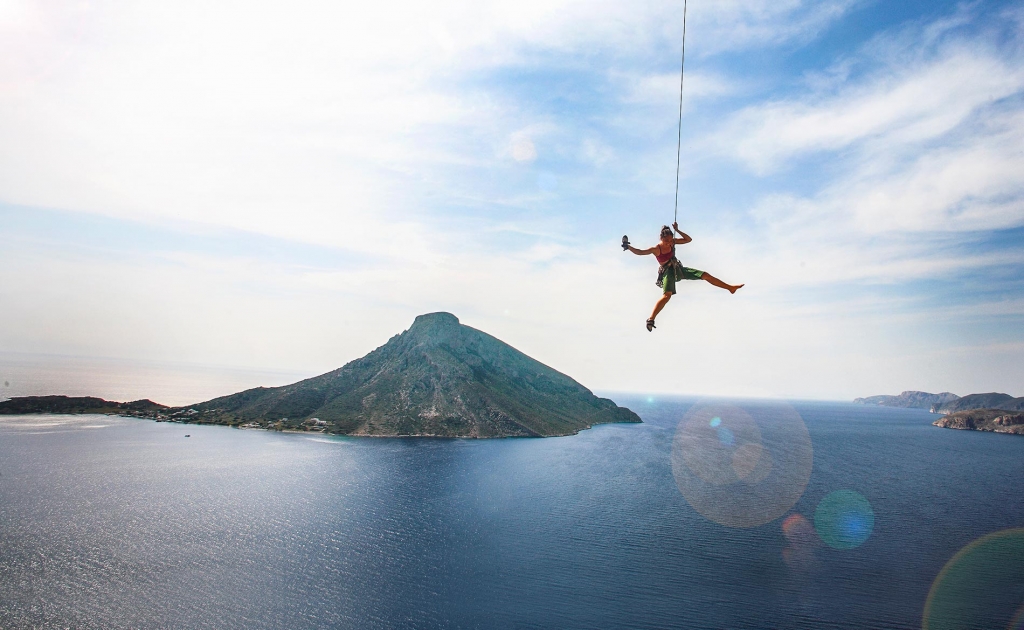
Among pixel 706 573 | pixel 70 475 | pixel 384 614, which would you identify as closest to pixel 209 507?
pixel 70 475

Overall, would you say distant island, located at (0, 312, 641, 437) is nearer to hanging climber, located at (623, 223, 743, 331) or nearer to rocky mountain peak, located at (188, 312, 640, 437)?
rocky mountain peak, located at (188, 312, 640, 437)

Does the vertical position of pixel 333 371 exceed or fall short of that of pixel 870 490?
it exceeds it

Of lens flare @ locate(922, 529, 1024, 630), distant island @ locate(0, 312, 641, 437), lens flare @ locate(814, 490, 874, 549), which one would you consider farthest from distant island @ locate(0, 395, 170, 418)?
lens flare @ locate(922, 529, 1024, 630)

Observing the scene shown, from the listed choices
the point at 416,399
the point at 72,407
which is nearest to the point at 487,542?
the point at 416,399

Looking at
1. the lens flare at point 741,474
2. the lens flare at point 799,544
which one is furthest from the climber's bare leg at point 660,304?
the lens flare at point 741,474

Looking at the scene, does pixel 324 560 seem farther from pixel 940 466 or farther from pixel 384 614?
pixel 940 466

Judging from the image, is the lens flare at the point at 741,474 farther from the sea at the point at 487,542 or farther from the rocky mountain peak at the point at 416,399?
the rocky mountain peak at the point at 416,399

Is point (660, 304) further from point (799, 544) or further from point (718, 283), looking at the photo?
point (799, 544)
